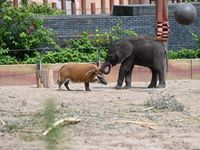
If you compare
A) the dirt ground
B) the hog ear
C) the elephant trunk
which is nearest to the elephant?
the elephant trunk

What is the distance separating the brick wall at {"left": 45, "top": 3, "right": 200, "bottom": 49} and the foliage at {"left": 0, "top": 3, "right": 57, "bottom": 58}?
1.43ft

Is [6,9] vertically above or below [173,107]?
above

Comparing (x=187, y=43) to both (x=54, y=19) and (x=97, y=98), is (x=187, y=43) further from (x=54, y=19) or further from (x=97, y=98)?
(x=97, y=98)

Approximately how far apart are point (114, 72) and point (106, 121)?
7.98 m

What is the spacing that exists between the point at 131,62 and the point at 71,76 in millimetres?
1451

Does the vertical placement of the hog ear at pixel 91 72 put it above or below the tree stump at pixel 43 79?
above

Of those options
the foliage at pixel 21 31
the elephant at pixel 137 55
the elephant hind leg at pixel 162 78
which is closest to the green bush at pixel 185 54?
the foliage at pixel 21 31

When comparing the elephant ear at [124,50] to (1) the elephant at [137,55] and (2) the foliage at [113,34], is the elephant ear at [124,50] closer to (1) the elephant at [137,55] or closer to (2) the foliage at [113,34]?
(1) the elephant at [137,55]

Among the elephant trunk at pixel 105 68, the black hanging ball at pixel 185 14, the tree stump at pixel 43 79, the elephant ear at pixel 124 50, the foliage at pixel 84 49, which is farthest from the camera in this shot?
the foliage at pixel 84 49

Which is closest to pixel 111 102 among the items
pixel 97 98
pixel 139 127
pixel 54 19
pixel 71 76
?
pixel 97 98

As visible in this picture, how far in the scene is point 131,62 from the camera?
13141 millimetres

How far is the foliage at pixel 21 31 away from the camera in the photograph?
53.7 feet

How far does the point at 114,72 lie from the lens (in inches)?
623

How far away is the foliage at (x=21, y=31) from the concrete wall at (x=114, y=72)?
3.89ft
